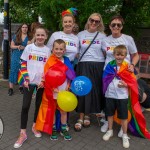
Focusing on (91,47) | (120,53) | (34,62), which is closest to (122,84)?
(120,53)

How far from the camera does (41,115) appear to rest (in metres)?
3.82

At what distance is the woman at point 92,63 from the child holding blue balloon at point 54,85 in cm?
35

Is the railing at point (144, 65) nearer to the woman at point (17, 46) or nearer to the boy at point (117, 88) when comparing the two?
the woman at point (17, 46)

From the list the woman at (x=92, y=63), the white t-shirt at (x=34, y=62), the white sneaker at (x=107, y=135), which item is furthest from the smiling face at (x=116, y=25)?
the white sneaker at (x=107, y=135)

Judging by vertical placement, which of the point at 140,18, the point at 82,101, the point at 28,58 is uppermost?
the point at 140,18

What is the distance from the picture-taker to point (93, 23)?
12.7 ft

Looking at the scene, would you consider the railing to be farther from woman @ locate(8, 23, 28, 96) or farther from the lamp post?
the lamp post

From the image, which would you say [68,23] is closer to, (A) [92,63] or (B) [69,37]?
(B) [69,37]

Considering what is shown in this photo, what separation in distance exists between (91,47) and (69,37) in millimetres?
384

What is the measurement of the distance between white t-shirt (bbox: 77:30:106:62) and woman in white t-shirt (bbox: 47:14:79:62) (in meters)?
0.11

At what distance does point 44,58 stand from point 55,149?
1330 millimetres

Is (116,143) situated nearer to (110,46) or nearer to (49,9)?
(110,46)

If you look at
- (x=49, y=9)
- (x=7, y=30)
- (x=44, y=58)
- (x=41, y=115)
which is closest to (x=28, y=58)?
(x=44, y=58)

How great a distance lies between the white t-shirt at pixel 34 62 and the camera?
360 centimetres
